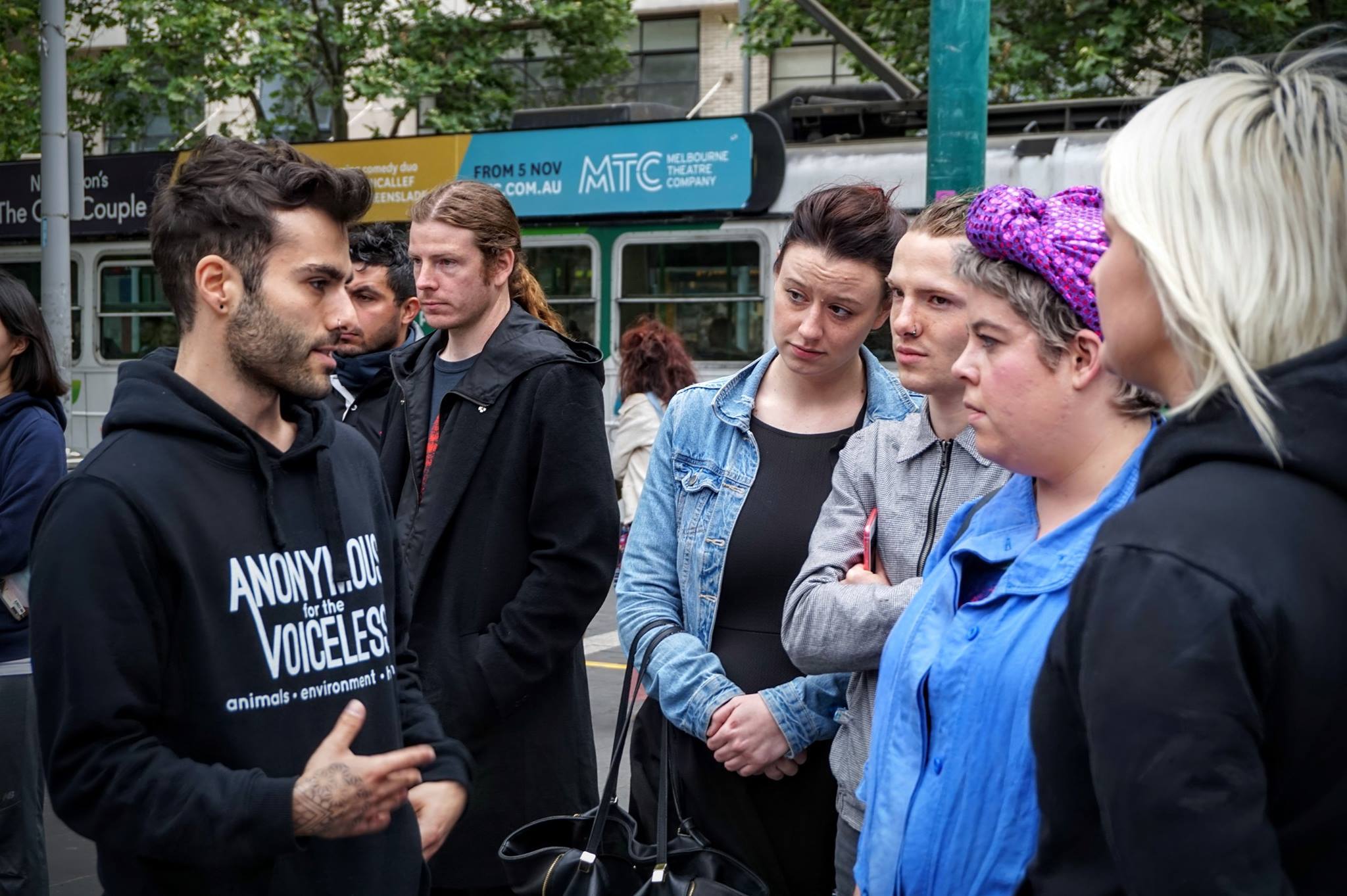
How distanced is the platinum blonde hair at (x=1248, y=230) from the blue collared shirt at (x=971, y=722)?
1.51 feet

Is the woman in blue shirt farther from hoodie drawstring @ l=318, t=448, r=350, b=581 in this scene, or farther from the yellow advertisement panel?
the yellow advertisement panel

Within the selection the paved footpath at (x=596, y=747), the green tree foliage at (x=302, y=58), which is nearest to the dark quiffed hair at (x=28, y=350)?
the paved footpath at (x=596, y=747)

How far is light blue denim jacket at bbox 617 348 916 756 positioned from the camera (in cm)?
255

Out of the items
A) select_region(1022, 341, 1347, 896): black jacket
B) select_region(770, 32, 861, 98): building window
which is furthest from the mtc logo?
select_region(770, 32, 861, 98): building window

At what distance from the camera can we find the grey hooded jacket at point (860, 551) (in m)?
2.27

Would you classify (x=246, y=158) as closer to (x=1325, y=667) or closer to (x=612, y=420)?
(x=1325, y=667)

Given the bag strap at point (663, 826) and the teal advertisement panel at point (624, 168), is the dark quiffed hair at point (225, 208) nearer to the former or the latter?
the bag strap at point (663, 826)

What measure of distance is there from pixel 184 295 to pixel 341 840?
86 centimetres

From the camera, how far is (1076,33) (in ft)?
50.7

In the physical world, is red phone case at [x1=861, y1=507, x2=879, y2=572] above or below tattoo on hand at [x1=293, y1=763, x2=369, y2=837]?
above

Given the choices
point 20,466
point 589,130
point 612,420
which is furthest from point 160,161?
point 20,466

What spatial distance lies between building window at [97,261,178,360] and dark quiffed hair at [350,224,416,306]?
9.82 m

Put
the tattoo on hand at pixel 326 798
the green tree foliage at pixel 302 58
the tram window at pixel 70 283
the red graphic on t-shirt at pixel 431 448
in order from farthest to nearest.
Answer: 1. the green tree foliage at pixel 302 58
2. the tram window at pixel 70 283
3. the red graphic on t-shirt at pixel 431 448
4. the tattoo on hand at pixel 326 798

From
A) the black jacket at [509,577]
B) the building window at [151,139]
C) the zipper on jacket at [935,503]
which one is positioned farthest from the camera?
the building window at [151,139]
